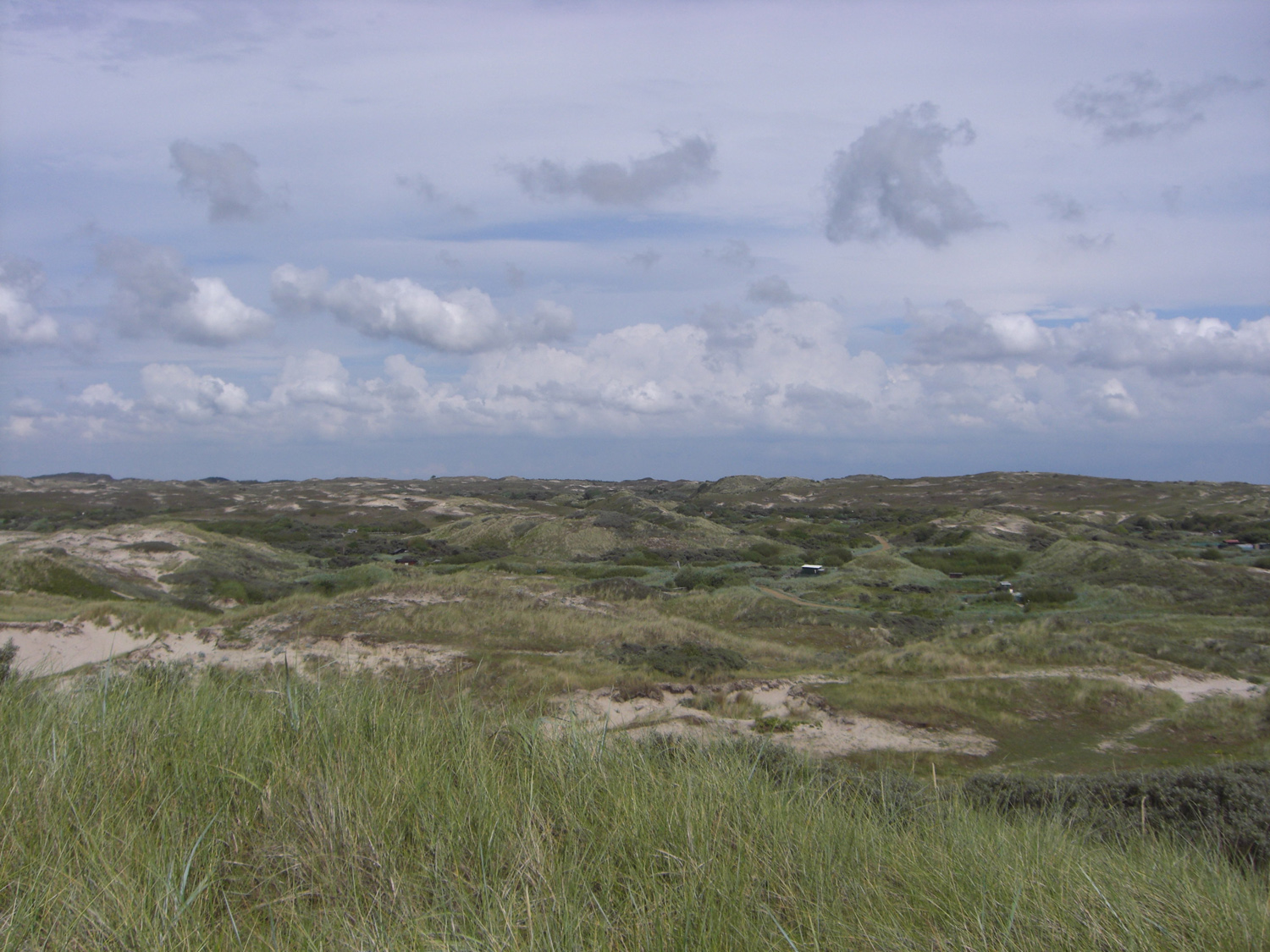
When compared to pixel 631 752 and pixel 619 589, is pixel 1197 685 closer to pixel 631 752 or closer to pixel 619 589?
pixel 631 752

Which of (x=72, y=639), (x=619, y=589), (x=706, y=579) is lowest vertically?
(x=706, y=579)

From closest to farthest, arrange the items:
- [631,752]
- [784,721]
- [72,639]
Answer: [631,752] → [784,721] → [72,639]

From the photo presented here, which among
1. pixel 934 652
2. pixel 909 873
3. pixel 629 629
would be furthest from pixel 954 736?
pixel 909 873

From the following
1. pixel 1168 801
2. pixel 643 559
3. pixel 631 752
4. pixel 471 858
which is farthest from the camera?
pixel 643 559

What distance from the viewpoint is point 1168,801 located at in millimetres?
9359

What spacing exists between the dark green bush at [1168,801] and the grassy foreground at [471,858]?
13.2 ft

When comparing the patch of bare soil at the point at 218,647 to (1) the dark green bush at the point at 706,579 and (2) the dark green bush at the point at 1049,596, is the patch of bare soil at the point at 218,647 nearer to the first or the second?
(1) the dark green bush at the point at 706,579

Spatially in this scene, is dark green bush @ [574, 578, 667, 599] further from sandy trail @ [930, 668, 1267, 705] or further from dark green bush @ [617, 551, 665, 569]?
sandy trail @ [930, 668, 1267, 705]

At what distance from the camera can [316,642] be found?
22.9m

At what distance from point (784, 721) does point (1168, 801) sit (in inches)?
336

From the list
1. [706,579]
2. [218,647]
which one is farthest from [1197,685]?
[218,647]

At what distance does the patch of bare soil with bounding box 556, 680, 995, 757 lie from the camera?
15.9 m

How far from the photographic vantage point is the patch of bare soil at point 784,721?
52.2 feet

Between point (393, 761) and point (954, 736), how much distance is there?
52.1 ft
